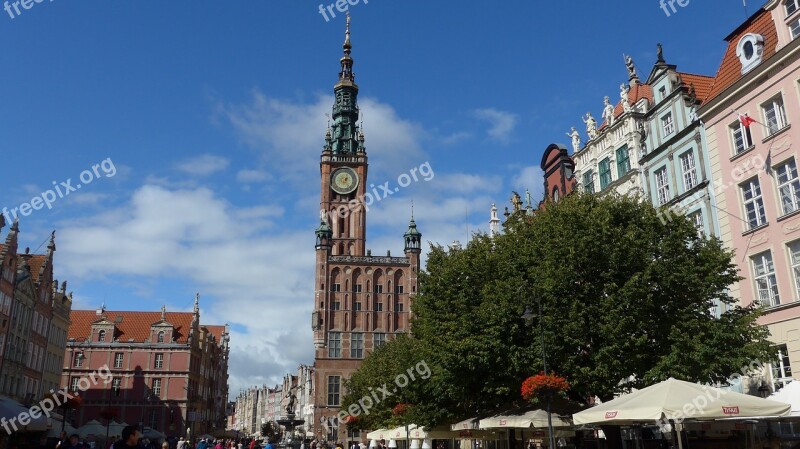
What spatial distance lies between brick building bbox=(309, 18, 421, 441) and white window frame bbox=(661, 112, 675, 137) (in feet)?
156

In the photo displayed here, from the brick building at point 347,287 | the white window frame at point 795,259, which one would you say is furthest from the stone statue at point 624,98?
the brick building at point 347,287

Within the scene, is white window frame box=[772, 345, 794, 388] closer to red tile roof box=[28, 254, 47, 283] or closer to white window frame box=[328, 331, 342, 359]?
red tile roof box=[28, 254, 47, 283]

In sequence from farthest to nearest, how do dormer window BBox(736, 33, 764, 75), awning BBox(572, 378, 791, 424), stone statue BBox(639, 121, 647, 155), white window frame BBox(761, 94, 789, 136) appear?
1. stone statue BBox(639, 121, 647, 155)
2. dormer window BBox(736, 33, 764, 75)
3. white window frame BBox(761, 94, 789, 136)
4. awning BBox(572, 378, 791, 424)

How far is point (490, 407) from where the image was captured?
2697 cm

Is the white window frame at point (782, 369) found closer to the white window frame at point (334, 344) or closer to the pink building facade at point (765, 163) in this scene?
the pink building facade at point (765, 163)

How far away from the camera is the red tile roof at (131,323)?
75938 millimetres

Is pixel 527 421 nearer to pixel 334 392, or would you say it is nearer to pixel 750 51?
pixel 750 51

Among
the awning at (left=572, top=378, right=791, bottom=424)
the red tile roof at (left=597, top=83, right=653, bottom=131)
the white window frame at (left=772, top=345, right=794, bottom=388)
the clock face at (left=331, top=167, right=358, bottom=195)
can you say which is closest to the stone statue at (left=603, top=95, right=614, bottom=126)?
the red tile roof at (left=597, top=83, right=653, bottom=131)

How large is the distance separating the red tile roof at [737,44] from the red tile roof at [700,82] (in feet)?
6.24

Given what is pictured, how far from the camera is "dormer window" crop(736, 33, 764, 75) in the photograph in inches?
1072

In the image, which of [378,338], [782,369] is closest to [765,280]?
[782,369]

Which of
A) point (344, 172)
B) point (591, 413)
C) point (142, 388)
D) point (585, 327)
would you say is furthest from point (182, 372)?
point (591, 413)

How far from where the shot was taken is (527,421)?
22391 mm

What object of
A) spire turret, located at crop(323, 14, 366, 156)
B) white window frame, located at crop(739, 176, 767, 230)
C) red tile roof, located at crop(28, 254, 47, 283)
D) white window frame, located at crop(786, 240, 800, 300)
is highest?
spire turret, located at crop(323, 14, 366, 156)
